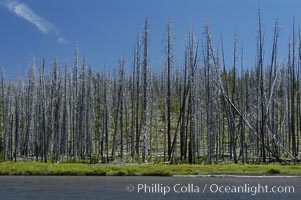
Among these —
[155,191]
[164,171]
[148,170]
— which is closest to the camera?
[155,191]

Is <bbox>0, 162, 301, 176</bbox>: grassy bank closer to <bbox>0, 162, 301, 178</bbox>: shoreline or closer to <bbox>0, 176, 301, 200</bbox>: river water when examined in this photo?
<bbox>0, 162, 301, 178</bbox>: shoreline

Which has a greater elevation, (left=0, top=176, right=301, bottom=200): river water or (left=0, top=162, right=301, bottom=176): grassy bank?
(left=0, top=176, right=301, bottom=200): river water

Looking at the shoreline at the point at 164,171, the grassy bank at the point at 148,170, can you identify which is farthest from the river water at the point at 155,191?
the grassy bank at the point at 148,170

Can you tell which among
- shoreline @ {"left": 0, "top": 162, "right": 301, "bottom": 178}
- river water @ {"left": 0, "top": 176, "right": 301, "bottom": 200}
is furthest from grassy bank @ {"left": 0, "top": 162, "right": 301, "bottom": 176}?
river water @ {"left": 0, "top": 176, "right": 301, "bottom": 200}

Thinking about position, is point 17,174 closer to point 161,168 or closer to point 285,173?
point 161,168

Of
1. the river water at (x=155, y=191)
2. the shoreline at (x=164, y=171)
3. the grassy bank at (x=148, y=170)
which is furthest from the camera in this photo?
the grassy bank at (x=148, y=170)

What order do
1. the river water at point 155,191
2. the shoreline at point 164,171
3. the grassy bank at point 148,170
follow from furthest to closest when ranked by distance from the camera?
the grassy bank at point 148,170, the shoreline at point 164,171, the river water at point 155,191

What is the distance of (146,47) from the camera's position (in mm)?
40656

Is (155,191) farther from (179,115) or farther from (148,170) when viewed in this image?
(179,115)

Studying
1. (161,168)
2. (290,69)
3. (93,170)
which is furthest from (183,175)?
(290,69)

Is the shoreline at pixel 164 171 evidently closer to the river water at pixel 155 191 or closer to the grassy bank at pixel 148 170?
the grassy bank at pixel 148 170

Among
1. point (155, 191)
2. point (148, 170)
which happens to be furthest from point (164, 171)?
point (155, 191)

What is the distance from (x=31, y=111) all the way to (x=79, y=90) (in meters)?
6.19

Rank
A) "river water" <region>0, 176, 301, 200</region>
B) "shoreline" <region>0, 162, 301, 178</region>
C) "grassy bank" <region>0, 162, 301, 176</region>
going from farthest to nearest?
"grassy bank" <region>0, 162, 301, 176</region> < "shoreline" <region>0, 162, 301, 178</region> < "river water" <region>0, 176, 301, 200</region>
